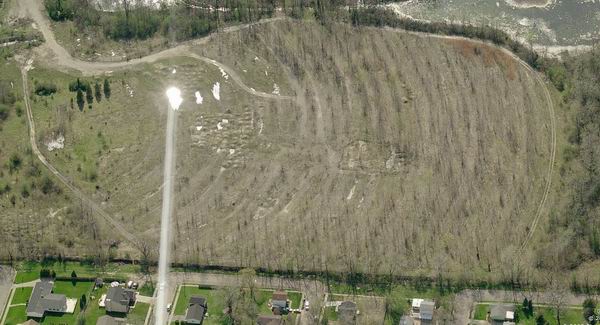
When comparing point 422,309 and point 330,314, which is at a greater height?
point 422,309

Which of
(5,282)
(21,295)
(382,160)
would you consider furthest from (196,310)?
(382,160)

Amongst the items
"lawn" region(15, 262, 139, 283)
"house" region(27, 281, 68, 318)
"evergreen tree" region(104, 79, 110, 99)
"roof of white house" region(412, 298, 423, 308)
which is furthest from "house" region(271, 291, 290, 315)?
"evergreen tree" region(104, 79, 110, 99)

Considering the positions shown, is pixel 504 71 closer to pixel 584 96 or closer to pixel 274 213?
pixel 584 96

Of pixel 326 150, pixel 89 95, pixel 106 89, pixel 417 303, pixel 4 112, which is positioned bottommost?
pixel 417 303

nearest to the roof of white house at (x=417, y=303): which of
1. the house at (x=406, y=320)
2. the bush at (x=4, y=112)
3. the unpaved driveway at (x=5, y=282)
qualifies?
the house at (x=406, y=320)

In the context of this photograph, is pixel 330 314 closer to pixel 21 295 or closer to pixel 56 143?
pixel 21 295

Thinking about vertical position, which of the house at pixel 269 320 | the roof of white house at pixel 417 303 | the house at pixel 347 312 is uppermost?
the roof of white house at pixel 417 303

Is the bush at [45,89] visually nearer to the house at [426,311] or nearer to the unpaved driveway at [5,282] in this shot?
the unpaved driveway at [5,282]
